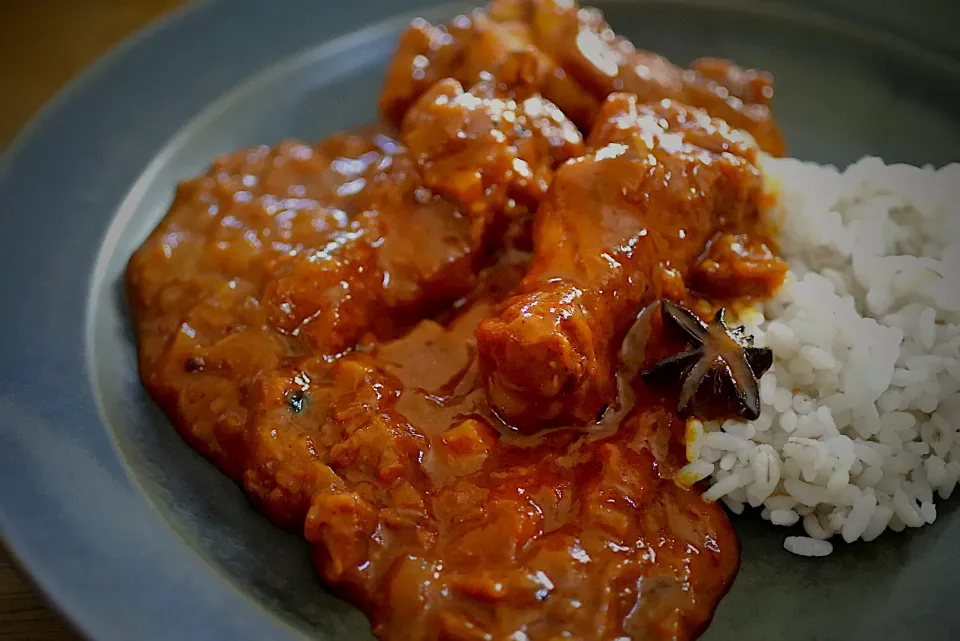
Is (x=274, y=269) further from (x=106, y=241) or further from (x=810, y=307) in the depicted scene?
(x=810, y=307)

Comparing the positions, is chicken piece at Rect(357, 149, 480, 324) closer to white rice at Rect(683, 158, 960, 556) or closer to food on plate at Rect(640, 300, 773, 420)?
food on plate at Rect(640, 300, 773, 420)

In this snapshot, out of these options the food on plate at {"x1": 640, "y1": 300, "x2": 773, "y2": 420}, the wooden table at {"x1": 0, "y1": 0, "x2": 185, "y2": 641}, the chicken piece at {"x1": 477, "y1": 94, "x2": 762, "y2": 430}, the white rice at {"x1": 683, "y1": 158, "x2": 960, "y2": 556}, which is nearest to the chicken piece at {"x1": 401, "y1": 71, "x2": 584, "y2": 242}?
the chicken piece at {"x1": 477, "y1": 94, "x2": 762, "y2": 430}

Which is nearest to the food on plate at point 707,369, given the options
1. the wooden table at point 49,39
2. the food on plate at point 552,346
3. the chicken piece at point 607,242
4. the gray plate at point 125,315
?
the food on plate at point 552,346

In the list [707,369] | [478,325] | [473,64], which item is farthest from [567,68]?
[707,369]

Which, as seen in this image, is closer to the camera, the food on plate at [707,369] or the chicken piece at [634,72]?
the food on plate at [707,369]

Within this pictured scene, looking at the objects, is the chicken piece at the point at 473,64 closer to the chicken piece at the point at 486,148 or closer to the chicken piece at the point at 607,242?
the chicken piece at the point at 486,148

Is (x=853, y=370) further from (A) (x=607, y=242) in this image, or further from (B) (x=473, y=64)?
(B) (x=473, y=64)

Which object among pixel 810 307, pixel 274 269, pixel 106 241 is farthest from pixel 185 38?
pixel 810 307

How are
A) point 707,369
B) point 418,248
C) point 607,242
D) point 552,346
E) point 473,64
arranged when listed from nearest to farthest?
1. point 552,346
2. point 707,369
3. point 607,242
4. point 418,248
5. point 473,64
